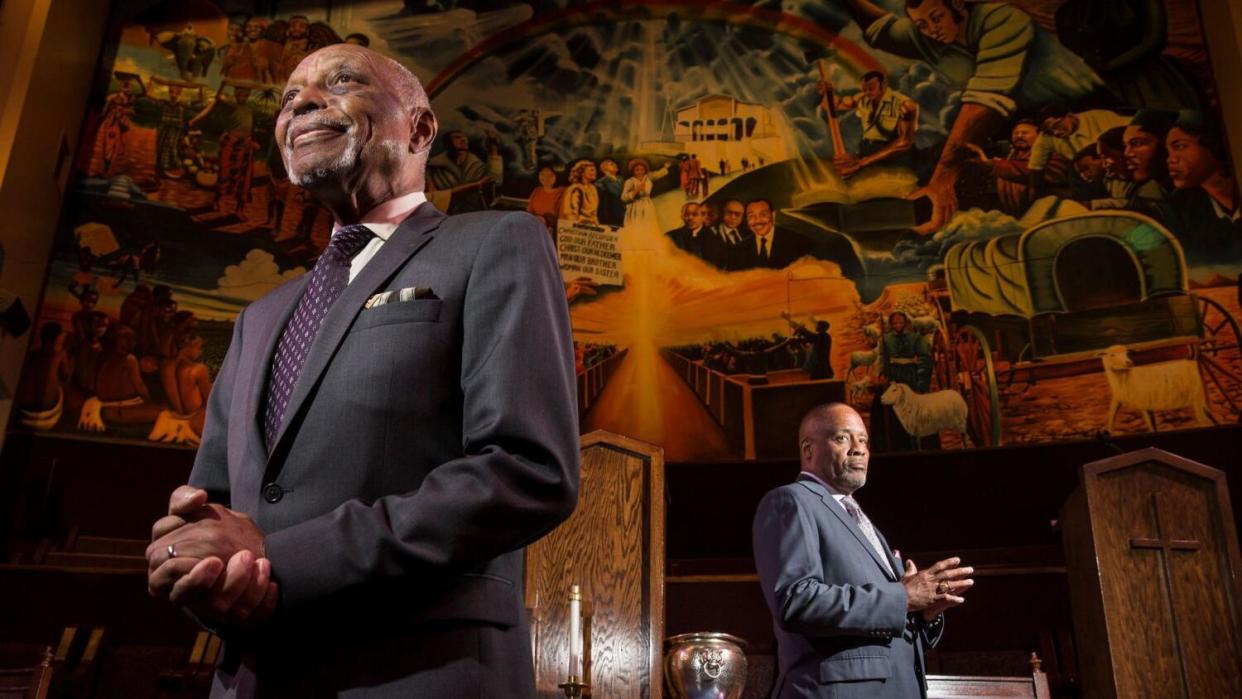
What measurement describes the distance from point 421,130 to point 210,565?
895 mm

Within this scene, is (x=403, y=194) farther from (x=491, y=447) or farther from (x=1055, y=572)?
(x=1055, y=572)

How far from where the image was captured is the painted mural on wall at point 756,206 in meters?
9.43

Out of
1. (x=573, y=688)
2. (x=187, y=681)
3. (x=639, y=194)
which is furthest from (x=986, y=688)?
(x=639, y=194)

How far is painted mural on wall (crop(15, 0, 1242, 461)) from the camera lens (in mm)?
9430

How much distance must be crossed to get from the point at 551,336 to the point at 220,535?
18.7 inches

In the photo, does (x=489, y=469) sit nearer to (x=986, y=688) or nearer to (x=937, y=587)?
(x=937, y=587)

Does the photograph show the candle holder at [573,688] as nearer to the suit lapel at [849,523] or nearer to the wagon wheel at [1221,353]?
the suit lapel at [849,523]

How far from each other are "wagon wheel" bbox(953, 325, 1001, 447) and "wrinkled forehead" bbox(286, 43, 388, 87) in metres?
8.64

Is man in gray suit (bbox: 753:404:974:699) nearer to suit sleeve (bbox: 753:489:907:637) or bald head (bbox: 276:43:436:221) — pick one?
suit sleeve (bbox: 753:489:907:637)

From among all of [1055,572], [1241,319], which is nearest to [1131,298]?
[1241,319]

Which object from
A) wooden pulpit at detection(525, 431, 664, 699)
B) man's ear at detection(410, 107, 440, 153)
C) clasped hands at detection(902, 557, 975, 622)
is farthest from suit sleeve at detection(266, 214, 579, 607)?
wooden pulpit at detection(525, 431, 664, 699)

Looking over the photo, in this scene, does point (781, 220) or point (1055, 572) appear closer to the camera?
point (1055, 572)

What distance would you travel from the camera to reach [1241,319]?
916cm

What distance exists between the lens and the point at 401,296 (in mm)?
1402
